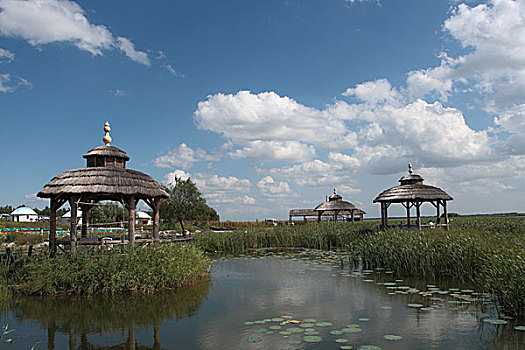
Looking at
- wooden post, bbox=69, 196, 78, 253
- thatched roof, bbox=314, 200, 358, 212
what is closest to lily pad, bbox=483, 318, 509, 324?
wooden post, bbox=69, 196, 78, 253

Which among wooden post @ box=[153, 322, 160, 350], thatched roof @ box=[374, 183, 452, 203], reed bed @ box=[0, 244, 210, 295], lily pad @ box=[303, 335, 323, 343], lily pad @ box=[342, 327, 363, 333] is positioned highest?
thatched roof @ box=[374, 183, 452, 203]

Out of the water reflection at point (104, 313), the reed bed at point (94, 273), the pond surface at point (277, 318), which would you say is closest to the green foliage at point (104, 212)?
the reed bed at point (94, 273)

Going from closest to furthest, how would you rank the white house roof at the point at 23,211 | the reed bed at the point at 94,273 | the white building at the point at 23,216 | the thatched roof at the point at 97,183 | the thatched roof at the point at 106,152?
the reed bed at the point at 94,273
the thatched roof at the point at 97,183
the thatched roof at the point at 106,152
the white building at the point at 23,216
the white house roof at the point at 23,211

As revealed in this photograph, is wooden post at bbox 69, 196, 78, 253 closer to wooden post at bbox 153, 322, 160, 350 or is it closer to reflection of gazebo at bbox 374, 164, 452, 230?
wooden post at bbox 153, 322, 160, 350

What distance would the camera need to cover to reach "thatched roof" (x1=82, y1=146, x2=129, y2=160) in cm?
1216

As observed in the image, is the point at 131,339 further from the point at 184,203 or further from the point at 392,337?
the point at 184,203

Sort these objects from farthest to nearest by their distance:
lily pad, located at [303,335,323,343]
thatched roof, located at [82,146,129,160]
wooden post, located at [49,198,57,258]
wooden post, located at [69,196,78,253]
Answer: thatched roof, located at [82,146,129,160], wooden post, located at [49,198,57,258], wooden post, located at [69,196,78,253], lily pad, located at [303,335,323,343]

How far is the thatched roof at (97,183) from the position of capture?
10.8 meters

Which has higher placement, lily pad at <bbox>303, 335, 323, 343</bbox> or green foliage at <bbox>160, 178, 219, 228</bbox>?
green foliage at <bbox>160, 178, 219, 228</bbox>

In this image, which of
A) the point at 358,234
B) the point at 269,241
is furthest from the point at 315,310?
the point at 269,241

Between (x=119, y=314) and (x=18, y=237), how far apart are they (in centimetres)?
1870

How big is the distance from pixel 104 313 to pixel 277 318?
369 centimetres

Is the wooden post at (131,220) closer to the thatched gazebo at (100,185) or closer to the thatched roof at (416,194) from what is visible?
the thatched gazebo at (100,185)

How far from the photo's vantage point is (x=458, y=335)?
6246 millimetres
